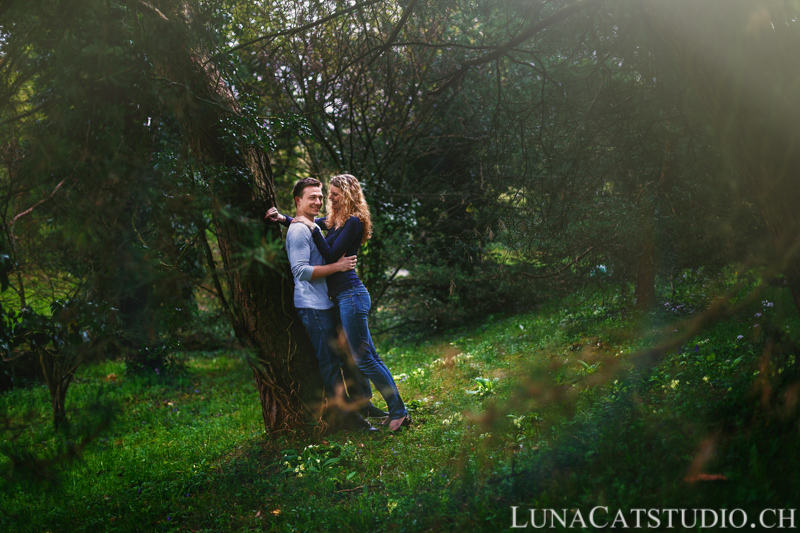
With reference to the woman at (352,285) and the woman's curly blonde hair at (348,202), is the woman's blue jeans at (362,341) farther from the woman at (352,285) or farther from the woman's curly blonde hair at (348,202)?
the woman's curly blonde hair at (348,202)

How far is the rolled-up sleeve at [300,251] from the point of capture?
155 inches

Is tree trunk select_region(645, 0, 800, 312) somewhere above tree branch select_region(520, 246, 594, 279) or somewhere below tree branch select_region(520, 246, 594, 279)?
above

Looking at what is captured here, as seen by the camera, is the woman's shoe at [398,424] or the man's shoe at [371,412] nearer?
the woman's shoe at [398,424]

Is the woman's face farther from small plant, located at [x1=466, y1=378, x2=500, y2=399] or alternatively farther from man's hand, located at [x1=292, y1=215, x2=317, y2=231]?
small plant, located at [x1=466, y1=378, x2=500, y2=399]

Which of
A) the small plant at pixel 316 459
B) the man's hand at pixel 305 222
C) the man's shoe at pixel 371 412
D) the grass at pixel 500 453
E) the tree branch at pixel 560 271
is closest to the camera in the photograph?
the grass at pixel 500 453

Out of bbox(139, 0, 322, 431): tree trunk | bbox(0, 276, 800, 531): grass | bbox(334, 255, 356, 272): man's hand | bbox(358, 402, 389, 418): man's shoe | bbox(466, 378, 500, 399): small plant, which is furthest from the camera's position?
bbox(466, 378, 500, 399): small plant

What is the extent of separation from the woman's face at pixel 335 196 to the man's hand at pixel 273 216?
0.44m

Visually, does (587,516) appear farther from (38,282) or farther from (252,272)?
(38,282)

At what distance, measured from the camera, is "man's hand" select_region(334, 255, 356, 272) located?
4.12 metres

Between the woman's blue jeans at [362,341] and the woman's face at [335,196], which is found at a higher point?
the woman's face at [335,196]

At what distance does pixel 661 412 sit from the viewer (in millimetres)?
3289

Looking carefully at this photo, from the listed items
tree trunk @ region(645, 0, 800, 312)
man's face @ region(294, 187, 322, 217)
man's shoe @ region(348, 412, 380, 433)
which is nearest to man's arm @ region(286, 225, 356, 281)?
man's face @ region(294, 187, 322, 217)

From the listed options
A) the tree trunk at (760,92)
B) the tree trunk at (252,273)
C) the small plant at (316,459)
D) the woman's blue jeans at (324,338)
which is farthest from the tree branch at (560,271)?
the tree trunk at (760,92)

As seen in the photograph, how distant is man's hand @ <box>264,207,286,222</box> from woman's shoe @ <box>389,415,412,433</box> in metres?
1.96
